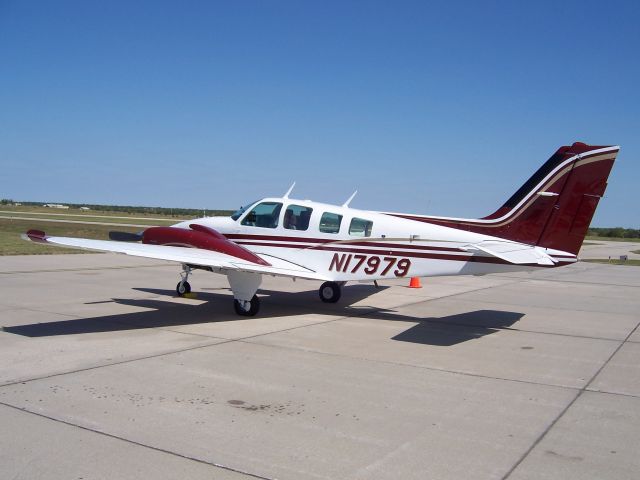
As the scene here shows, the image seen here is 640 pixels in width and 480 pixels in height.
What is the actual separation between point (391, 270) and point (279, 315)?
2.52 m

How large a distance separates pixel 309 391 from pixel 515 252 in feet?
17.6

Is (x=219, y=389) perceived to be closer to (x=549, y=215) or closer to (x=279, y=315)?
(x=279, y=315)

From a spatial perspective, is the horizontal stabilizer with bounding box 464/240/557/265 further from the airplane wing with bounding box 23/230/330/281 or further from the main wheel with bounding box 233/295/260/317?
the main wheel with bounding box 233/295/260/317

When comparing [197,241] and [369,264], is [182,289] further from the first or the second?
[369,264]

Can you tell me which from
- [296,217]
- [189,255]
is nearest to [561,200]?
[296,217]

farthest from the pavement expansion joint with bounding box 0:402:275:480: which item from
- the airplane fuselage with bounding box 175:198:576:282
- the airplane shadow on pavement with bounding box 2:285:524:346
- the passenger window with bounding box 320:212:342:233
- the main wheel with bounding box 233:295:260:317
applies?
the passenger window with bounding box 320:212:342:233

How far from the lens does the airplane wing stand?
32.0ft

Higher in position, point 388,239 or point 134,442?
point 388,239

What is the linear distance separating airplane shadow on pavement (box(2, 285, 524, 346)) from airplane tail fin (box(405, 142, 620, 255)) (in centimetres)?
201

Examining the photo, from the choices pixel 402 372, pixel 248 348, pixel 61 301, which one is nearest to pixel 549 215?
pixel 402 372

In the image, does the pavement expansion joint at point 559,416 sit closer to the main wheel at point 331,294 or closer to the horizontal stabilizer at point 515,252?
the horizontal stabilizer at point 515,252

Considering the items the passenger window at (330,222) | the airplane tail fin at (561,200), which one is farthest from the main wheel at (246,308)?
the airplane tail fin at (561,200)

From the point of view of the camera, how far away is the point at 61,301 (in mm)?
12664

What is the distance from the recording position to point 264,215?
13289 millimetres
